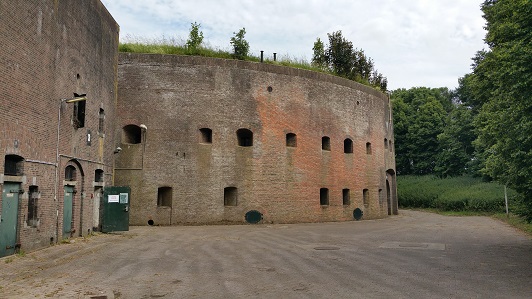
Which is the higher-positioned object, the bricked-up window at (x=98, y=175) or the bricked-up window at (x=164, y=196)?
the bricked-up window at (x=98, y=175)

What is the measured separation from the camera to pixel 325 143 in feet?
73.8

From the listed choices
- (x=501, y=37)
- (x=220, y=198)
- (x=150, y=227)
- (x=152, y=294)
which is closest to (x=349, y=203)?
(x=220, y=198)

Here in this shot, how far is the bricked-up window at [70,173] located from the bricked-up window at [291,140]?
34.1 ft

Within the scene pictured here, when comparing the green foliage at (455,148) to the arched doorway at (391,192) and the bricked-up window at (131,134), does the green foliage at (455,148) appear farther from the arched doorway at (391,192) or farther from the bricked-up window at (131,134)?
the bricked-up window at (131,134)

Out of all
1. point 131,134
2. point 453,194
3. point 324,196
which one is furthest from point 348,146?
point 453,194

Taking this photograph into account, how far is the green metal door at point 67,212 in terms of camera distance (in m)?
13.2

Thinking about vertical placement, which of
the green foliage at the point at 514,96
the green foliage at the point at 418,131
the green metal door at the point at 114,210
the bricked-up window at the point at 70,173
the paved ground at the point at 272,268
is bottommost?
the paved ground at the point at 272,268

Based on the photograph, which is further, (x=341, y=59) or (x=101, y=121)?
(x=341, y=59)

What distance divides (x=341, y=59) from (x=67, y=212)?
18.5m

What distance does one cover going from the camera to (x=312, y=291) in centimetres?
687

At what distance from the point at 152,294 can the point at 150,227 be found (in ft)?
37.0

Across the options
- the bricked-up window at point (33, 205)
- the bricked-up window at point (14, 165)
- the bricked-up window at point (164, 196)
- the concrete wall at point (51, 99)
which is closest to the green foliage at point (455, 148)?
the bricked-up window at point (164, 196)

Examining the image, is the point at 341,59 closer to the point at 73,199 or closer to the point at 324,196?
the point at 324,196

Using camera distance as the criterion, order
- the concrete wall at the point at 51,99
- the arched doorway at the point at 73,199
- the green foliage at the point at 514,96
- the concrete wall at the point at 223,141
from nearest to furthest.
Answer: the green foliage at the point at 514,96, the concrete wall at the point at 51,99, the arched doorway at the point at 73,199, the concrete wall at the point at 223,141
